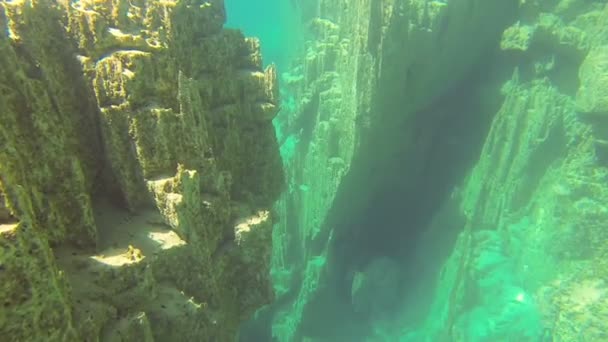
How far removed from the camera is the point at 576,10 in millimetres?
11398

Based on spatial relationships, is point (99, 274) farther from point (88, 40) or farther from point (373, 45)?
point (373, 45)

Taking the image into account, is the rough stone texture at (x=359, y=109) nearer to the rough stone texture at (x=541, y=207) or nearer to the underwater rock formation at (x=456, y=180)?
the underwater rock formation at (x=456, y=180)

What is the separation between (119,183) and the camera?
5.47 m

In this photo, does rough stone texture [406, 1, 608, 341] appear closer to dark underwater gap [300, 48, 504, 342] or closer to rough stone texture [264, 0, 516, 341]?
dark underwater gap [300, 48, 504, 342]

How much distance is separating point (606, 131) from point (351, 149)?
23.4 ft

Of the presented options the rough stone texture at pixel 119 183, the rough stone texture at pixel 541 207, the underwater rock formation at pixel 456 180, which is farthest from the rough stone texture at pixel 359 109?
the rough stone texture at pixel 119 183

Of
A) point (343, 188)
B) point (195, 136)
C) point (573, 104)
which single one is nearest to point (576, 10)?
point (573, 104)

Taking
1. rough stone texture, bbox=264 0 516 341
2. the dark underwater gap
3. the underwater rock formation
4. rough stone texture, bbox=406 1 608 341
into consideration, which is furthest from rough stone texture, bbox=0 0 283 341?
rough stone texture, bbox=406 1 608 341

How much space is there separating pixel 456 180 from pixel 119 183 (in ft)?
41.2

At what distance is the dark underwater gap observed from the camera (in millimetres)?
13938

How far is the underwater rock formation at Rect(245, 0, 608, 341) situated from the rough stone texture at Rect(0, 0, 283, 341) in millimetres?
6959

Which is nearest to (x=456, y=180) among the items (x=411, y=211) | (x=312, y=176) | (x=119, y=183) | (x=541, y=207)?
(x=411, y=211)

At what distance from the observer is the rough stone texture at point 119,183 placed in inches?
133

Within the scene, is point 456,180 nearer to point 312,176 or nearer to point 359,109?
point 359,109
